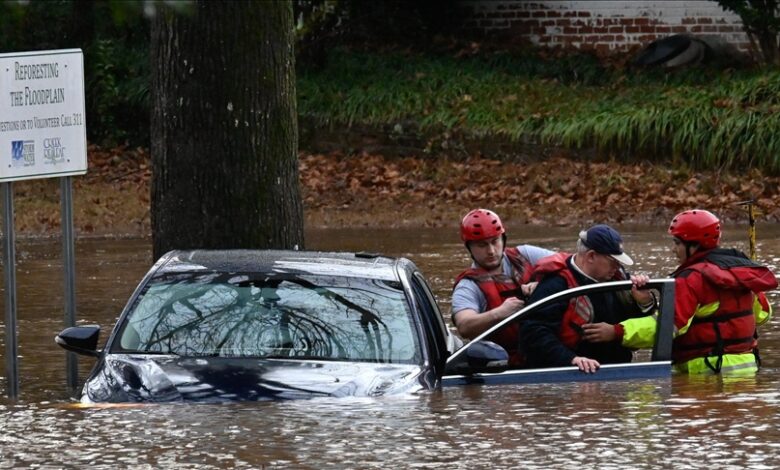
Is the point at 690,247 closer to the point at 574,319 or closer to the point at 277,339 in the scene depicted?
the point at 574,319

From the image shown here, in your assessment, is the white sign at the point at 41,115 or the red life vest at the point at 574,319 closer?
the red life vest at the point at 574,319

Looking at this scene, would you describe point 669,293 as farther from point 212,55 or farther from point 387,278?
point 212,55

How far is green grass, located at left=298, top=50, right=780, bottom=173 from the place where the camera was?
2166cm

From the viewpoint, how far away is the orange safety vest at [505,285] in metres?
9.52

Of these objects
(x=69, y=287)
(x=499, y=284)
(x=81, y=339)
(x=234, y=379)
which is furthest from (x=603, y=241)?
(x=69, y=287)

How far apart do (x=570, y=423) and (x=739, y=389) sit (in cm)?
127

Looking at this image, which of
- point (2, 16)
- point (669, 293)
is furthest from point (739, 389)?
point (2, 16)

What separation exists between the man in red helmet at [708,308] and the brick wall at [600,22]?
17.2 meters

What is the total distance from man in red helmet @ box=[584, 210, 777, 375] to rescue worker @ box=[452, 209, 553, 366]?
0.71 meters

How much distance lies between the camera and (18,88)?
397 inches

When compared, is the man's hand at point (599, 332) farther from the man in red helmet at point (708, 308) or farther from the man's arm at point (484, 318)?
the man's arm at point (484, 318)

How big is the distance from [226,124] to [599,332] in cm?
379

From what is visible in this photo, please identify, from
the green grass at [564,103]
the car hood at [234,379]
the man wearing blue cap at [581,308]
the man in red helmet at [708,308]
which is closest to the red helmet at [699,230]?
the man in red helmet at [708,308]

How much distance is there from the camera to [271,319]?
871 centimetres
